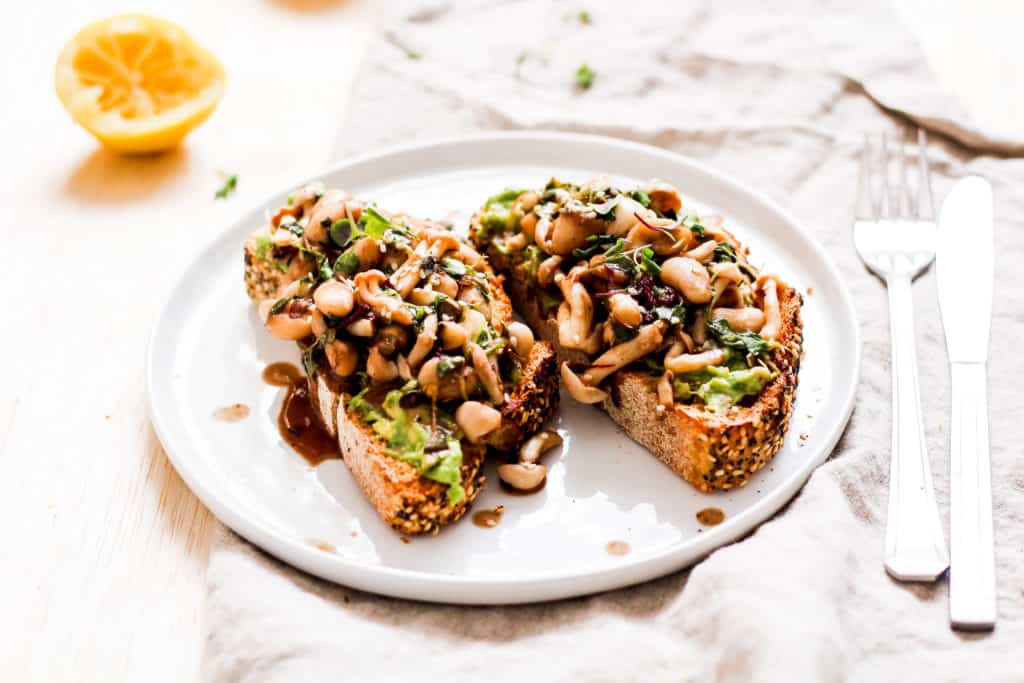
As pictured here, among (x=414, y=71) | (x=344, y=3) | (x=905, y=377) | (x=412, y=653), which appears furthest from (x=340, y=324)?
(x=344, y=3)

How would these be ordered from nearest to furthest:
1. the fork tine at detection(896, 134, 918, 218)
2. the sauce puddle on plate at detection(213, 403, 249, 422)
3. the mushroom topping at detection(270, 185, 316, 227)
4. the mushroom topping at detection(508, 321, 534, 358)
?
the mushroom topping at detection(508, 321, 534, 358) < the sauce puddle on plate at detection(213, 403, 249, 422) < the mushroom topping at detection(270, 185, 316, 227) < the fork tine at detection(896, 134, 918, 218)

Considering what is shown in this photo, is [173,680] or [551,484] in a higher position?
[551,484]

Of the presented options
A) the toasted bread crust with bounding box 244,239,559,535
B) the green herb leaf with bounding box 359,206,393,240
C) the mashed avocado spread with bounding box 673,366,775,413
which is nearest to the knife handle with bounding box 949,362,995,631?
the mashed avocado spread with bounding box 673,366,775,413

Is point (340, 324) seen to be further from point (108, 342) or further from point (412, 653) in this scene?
point (108, 342)

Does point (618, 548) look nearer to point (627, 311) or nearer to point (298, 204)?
point (627, 311)

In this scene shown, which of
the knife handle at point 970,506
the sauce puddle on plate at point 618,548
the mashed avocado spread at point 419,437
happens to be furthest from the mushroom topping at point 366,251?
the knife handle at point 970,506

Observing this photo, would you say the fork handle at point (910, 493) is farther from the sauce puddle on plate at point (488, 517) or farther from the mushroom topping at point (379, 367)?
the mushroom topping at point (379, 367)

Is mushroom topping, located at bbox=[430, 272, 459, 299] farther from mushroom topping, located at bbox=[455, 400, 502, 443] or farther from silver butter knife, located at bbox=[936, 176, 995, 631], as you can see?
silver butter knife, located at bbox=[936, 176, 995, 631]
